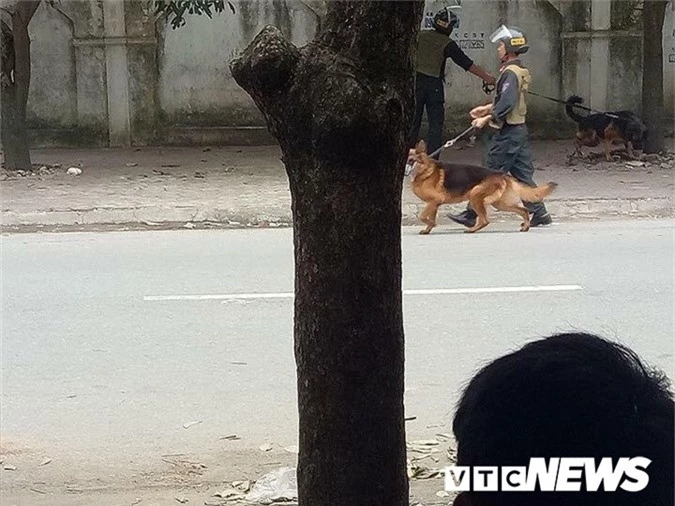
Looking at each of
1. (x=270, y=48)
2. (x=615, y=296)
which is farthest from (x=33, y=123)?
(x=270, y=48)

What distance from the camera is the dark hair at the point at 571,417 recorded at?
3.92 feet

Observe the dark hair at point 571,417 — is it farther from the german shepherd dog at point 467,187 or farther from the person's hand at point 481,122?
the person's hand at point 481,122

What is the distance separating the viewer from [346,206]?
258 centimetres

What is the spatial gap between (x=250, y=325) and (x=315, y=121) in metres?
4.30

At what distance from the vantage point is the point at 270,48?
256 centimetres

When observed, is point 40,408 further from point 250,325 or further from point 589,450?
point 589,450

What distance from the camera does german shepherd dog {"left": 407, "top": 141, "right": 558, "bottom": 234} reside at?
31.4ft

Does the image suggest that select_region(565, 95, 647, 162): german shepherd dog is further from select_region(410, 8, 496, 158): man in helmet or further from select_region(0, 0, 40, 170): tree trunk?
select_region(0, 0, 40, 170): tree trunk

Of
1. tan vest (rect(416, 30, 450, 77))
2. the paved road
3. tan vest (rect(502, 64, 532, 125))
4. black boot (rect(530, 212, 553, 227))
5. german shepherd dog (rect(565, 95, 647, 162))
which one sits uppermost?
tan vest (rect(416, 30, 450, 77))

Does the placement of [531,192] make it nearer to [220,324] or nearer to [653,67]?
[220,324]

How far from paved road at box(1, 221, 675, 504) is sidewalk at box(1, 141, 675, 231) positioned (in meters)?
0.79

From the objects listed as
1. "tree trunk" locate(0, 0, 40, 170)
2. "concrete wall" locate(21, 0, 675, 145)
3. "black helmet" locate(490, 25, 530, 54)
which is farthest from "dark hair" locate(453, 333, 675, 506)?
"concrete wall" locate(21, 0, 675, 145)

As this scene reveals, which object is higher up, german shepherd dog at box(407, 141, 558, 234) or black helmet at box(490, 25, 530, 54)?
black helmet at box(490, 25, 530, 54)

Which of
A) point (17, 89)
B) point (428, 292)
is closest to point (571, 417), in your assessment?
point (428, 292)
